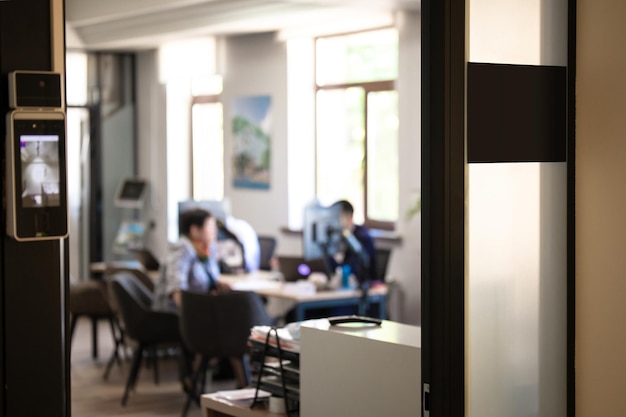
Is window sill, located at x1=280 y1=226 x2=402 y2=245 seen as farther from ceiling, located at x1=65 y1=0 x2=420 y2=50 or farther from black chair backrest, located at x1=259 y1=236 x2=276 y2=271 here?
ceiling, located at x1=65 y1=0 x2=420 y2=50

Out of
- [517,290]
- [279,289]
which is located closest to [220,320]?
[279,289]

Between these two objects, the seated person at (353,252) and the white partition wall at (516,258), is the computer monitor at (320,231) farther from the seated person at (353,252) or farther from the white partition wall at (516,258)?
the white partition wall at (516,258)

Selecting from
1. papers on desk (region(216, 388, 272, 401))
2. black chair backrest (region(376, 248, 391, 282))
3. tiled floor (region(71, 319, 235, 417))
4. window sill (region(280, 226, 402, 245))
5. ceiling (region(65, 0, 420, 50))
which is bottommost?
tiled floor (region(71, 319, 235, 417))

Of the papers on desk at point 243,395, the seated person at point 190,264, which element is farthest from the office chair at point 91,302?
the papers on desk at point 243,395

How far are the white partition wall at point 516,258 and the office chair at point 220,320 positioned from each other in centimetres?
312

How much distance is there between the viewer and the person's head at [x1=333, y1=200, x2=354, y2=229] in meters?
7.94

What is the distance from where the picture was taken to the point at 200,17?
979 cm

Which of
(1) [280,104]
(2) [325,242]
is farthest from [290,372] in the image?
(1) [280,104]

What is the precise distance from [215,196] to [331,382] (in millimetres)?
8504

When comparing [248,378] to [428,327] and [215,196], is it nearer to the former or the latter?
[428,327]

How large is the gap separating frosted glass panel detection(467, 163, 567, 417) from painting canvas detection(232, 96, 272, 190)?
7044 mm

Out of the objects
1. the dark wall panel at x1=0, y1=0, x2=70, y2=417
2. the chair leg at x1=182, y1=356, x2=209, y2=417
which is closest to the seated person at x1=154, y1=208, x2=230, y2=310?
the chair leg at x1=182, y1=356, x2=209, y2=417

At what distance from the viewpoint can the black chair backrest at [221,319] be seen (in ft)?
20.4

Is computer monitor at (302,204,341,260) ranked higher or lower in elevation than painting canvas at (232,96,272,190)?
lower
